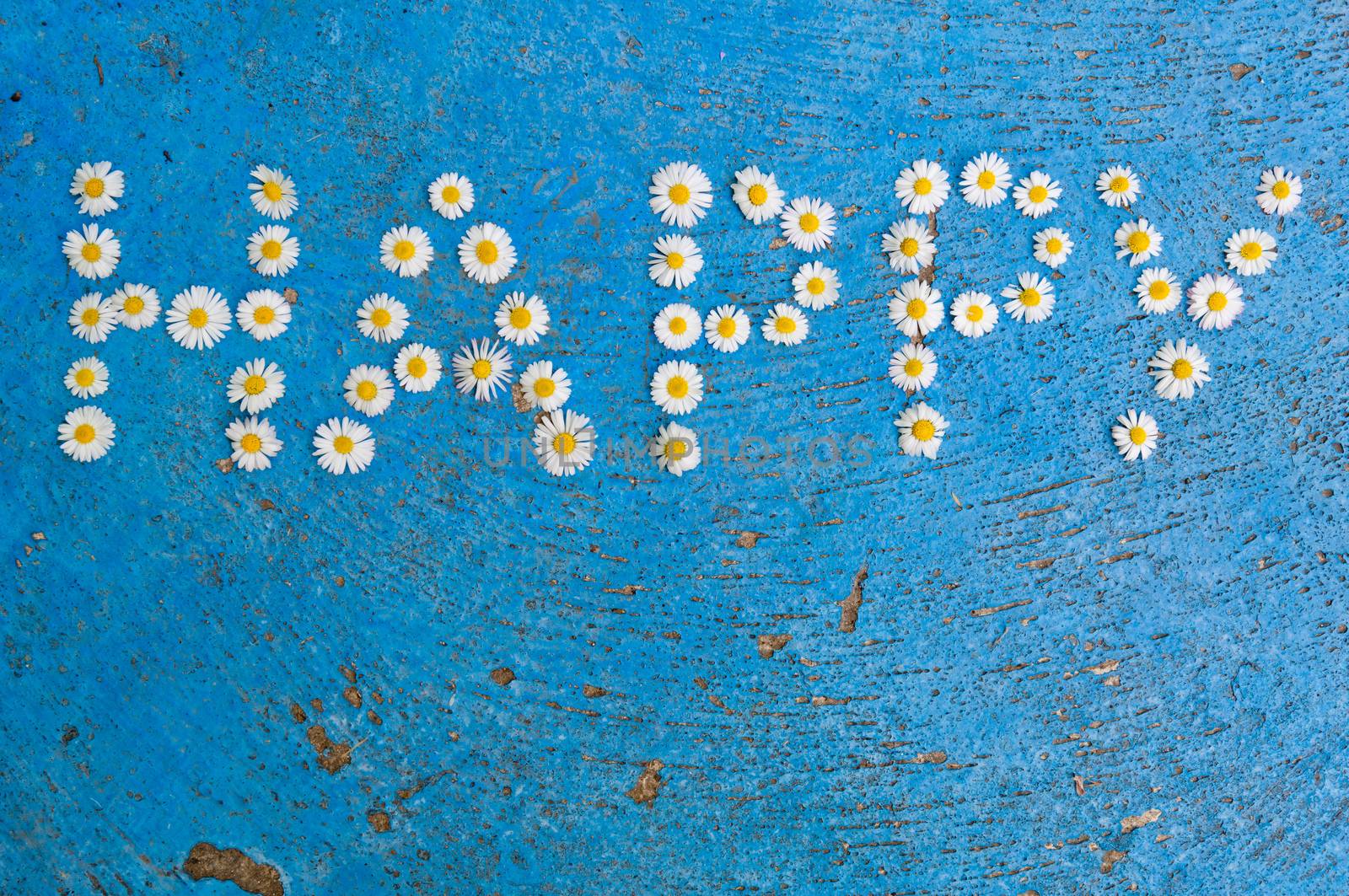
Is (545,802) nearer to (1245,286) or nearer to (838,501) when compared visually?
(838,501)

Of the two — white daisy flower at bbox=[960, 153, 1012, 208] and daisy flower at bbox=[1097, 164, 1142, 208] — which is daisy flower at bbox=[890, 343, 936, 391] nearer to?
white daisy flower at bbox=[960, 153, 1012, 208]

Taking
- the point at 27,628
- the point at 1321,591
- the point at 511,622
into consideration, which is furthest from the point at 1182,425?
the point at 27,628

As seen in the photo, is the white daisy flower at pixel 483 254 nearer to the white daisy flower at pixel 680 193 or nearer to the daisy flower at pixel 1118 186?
the white daisy flower at pixel 680 193

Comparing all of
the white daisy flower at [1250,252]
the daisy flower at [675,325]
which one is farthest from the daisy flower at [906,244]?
the white daisy flower at [1250,252]

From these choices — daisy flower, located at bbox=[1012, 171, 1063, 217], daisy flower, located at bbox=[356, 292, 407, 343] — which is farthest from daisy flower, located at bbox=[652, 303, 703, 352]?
daisy flower, located at bbox=[1012, 171, 1063, 217]

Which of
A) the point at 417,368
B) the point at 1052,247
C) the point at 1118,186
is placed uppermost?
the point at 1118,186

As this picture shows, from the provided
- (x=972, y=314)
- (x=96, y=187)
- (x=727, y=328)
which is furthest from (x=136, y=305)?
(x=972, y=314)

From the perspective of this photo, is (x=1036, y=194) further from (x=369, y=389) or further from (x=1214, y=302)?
(x=369, y=389)
